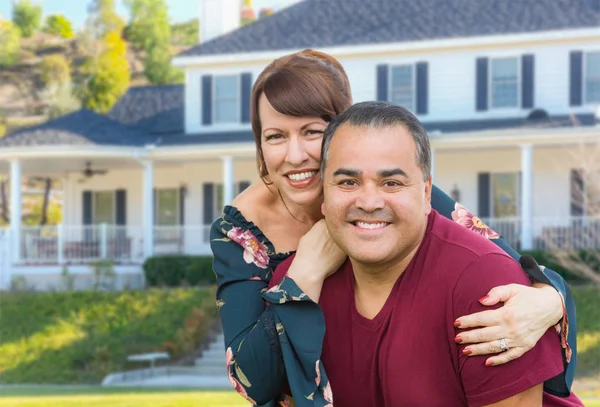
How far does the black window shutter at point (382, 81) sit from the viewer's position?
26.6 m

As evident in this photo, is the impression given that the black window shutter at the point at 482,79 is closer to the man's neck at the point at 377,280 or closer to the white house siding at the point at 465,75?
the white house siding at the point at 465,75

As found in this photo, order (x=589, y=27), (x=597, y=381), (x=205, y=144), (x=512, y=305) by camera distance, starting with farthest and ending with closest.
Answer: (x=205, y=144) < (x=589, y=27) < (x=597, y=381) < (x=512, y=305)

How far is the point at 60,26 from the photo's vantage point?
93.8m

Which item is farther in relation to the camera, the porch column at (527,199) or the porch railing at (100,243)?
the porch railing at (100,243)

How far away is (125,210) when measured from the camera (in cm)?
3119

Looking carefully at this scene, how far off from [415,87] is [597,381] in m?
10.7

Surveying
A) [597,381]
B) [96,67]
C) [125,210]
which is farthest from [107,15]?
[597,381]

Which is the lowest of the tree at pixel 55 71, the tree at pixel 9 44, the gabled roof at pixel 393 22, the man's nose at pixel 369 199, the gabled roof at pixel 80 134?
the man's nose at pixel 369 199

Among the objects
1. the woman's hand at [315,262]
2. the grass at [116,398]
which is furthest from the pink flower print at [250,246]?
the grass at [116,398]

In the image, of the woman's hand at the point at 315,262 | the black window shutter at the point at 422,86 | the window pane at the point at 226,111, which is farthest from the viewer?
the window pane at the point at 226,111

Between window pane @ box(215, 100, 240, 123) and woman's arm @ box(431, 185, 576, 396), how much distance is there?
25.2 meters

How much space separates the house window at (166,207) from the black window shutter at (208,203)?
3.80 feet

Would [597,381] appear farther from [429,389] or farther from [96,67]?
[96,67]

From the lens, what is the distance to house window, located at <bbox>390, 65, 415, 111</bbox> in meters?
26.5
